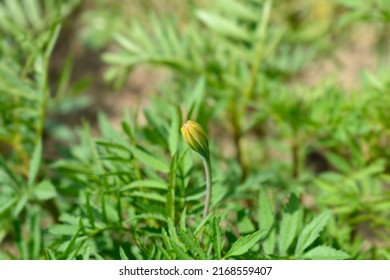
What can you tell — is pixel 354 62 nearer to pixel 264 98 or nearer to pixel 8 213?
pixel 264 98

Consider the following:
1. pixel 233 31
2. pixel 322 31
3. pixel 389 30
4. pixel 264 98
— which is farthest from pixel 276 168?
pixel 389 30

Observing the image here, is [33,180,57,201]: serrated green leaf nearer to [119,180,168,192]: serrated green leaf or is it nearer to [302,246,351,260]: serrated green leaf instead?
[119,180,168,192]: serrated green leaf

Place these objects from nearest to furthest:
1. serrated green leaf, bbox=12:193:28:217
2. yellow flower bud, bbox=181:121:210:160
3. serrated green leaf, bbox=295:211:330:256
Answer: yellow flower bud, bbox=181:121:210:160
serrated green leaf, bbox=295:211:330:256
serrated green leaf, bbox=12:193:28:217

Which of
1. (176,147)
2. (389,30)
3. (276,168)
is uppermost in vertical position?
(389,30)

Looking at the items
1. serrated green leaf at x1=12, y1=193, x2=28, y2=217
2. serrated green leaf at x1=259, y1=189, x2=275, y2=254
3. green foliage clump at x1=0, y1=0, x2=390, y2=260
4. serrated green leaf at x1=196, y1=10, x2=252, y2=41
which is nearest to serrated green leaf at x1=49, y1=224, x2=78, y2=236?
green foliage clump at x1=0, y1=0, x2=390, y2=260

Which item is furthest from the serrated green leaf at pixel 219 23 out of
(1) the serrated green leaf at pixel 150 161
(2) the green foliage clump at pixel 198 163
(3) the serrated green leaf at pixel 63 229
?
(3) the serrated green leaf at pixel 63 229

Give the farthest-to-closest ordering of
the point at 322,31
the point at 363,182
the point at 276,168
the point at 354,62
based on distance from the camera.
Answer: the point at 354,62 → the point at 322,31 → the point at 276,168 → the point at 363,182

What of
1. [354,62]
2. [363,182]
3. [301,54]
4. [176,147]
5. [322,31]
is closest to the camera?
[176,147]

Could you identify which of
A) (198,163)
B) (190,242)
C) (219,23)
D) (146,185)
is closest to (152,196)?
(146,185)
